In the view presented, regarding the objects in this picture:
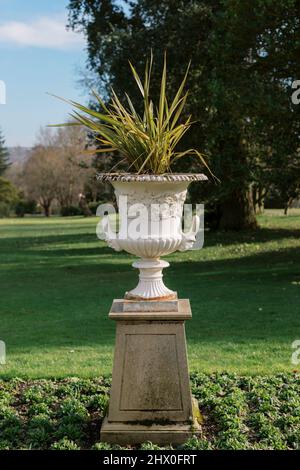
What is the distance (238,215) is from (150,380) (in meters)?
21.3

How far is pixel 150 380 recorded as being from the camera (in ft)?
17.9

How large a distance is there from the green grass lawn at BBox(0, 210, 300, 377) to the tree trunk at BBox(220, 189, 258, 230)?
2013 mm

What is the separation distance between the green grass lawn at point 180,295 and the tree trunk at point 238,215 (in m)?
2.01

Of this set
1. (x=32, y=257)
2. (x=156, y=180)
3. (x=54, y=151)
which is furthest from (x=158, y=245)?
(x=54, y=151)

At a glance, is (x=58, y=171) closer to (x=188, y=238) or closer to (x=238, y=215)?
(x=238, y=215)

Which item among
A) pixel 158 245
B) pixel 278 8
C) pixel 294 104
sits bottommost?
pixel 158 245

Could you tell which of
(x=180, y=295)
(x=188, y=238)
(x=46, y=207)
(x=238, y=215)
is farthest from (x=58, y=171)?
(x=188, y=238)

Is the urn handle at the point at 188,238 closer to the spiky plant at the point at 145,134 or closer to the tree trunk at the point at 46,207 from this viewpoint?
the spiky plant at the point at 145,134

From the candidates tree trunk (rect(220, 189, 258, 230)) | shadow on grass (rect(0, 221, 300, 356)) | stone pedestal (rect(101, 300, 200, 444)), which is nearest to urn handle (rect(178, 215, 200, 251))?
stone pedestal (rect(101, 300, 200, 444))

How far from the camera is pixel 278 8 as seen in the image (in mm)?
13102

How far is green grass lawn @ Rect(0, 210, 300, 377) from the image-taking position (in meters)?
8.02

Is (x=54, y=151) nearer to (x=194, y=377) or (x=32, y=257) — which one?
(x=32, y=257)

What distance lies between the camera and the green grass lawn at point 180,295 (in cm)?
802
